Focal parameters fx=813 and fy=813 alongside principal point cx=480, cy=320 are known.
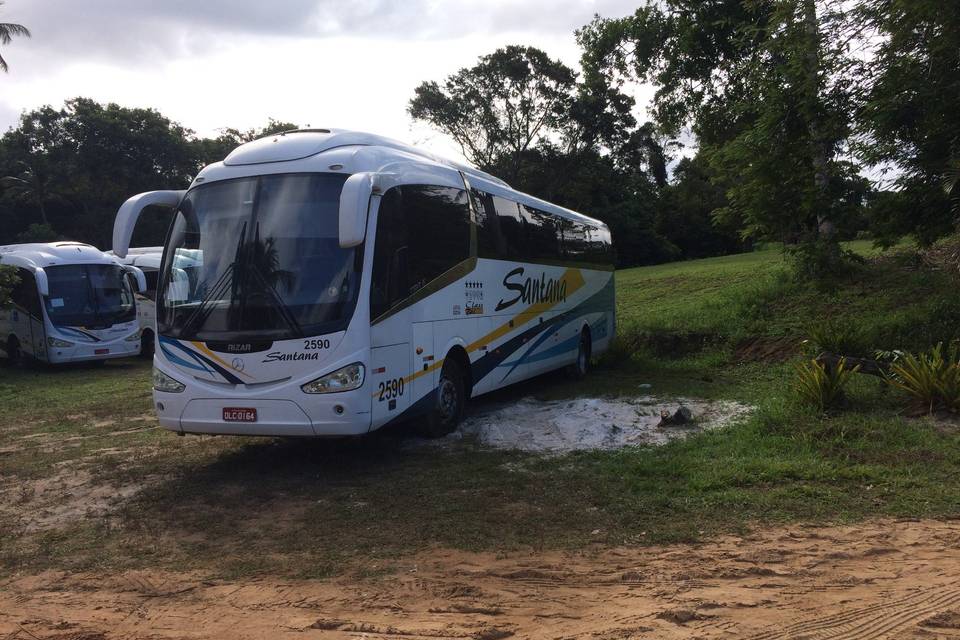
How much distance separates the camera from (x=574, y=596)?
4.86 m

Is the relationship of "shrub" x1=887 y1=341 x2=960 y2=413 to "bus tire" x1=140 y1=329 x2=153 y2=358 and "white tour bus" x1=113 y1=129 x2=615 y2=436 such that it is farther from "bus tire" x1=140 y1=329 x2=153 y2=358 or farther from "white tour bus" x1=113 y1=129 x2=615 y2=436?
"bus tire" x1=140 y1=329 x2=153 y2=358

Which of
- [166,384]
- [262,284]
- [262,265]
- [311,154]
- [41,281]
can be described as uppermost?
[311,154]

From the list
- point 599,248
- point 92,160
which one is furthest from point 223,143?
point 599,248

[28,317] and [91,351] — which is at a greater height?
[28,317]

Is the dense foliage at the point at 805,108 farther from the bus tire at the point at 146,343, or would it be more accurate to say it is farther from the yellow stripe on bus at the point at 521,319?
the bus tire at the point at 146,343

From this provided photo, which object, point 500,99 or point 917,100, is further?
point 500,99

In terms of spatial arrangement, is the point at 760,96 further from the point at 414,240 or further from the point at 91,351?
the point at 91,351

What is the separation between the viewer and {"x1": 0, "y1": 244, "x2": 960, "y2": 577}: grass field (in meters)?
6.09

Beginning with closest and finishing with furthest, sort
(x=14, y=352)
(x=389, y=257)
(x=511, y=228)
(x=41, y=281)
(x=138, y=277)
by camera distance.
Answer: (x=389, y=257) → (x=511, y=228) → (x=41, y=281) → (x=138, y=277) → (x=14, y=352)

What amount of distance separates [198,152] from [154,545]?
44.7 metres

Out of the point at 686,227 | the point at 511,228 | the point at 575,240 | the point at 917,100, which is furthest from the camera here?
the point at 686,227

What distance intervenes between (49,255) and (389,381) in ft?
52.9

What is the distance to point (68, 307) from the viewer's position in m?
20.2

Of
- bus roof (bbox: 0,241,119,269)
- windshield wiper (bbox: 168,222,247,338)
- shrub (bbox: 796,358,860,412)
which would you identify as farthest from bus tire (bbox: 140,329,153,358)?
shrub (bbox: 796,358,860,412)
